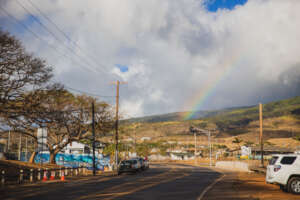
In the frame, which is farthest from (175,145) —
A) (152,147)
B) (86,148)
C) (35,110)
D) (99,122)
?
(35,110)

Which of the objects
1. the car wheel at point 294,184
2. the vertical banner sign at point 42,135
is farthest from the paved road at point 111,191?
the vertical banner sign at point 42,135

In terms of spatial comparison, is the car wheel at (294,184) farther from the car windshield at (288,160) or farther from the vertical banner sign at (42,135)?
the vertical banner sign at (42,135)

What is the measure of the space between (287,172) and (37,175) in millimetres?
22368

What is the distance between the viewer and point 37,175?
30.6 m

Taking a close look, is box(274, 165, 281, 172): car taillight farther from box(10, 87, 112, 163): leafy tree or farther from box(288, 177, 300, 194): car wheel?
box(10, 87, 112, 163): leafy tree

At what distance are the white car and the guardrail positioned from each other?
55.3 ft

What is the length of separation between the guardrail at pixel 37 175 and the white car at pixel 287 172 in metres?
16.9

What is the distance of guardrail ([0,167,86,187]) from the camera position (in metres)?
24.6

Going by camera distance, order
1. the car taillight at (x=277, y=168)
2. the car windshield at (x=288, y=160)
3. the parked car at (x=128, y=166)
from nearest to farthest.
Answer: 1. the car windshield at (x=288, y=160)
2. the car taillight at (x=277, y=168)
3. the parked car at (x=128, y=166)

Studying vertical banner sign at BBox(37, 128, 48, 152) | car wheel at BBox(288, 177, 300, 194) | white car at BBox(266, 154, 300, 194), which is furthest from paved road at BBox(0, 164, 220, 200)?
vertical banner sign at BBox(37, 128, 48, 152)

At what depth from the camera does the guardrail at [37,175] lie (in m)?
24.6

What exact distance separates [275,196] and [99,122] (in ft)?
113

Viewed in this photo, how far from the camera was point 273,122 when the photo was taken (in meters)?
194

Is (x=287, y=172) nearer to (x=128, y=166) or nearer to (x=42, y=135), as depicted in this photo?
(x=42, y=135)
